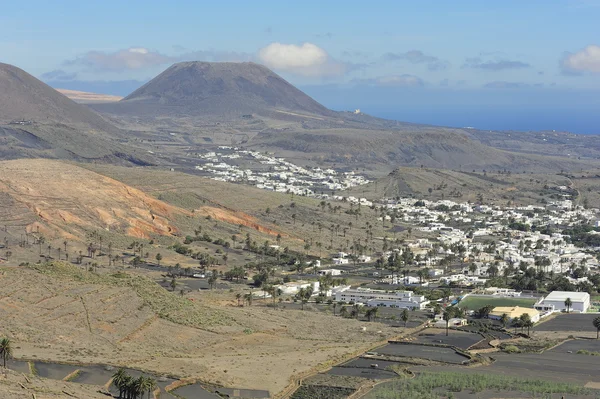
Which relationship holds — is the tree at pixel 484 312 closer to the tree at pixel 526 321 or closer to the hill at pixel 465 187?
the tree at pixel 526 321

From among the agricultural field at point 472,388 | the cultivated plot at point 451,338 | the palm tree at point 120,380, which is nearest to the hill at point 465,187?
the cultivated plot at point 451,338

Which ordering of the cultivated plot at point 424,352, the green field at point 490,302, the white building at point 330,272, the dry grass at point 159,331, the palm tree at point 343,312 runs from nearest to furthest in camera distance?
the dry grass at point 159,331 → the cultivated plot at point 424,352 → the palm tree at point 343,312 → the green field at point 490,302 → the white building at point 330,272

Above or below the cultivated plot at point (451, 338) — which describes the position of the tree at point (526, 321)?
above

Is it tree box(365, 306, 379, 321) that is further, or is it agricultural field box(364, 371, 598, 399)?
tree box(365, 306, 379, 321)

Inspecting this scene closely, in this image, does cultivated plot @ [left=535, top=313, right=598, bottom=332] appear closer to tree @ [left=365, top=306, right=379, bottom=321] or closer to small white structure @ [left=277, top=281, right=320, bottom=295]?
tree @ [left=365, top=306, right=379, bottom=321]

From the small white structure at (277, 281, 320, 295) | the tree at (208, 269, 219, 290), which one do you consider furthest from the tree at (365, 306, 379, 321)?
the tree at (208, 269, 219, 290)

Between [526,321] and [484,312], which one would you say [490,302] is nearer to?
[484,312]

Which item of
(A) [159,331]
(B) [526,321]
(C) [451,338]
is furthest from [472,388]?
(B) [526,321]

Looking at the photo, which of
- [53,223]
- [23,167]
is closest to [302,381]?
[53,223]
